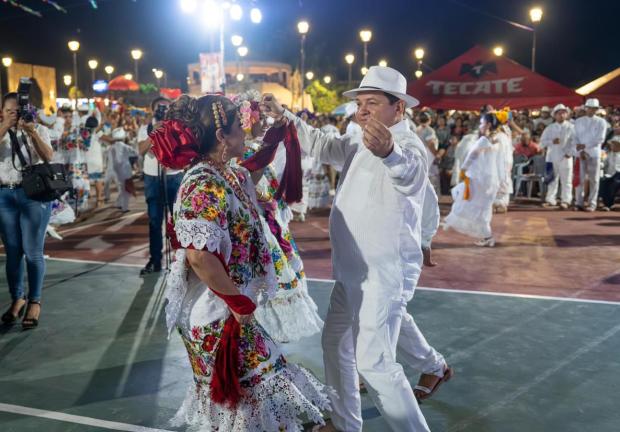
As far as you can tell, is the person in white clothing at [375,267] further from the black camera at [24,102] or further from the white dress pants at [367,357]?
the black camera at [24,102]

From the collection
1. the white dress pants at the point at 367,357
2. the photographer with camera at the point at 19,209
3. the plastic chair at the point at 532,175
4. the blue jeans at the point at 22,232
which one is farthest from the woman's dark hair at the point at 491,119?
the plastic chair at the point at 532,175

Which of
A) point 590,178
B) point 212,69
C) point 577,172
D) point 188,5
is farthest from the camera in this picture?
point 188,5

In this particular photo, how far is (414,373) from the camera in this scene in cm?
462

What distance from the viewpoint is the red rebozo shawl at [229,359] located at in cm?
264

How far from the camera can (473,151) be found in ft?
31.3

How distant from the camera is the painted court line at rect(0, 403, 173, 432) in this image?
3810mm

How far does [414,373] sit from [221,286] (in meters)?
2.43

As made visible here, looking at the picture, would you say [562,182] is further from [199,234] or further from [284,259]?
[199,234]

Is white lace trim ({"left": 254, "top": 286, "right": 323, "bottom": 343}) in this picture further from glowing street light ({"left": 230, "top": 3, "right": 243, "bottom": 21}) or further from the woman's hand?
glowing street light ({"left": 230, "top": 3, "right": 243, "bottom": 21})

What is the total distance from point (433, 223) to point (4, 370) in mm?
3356

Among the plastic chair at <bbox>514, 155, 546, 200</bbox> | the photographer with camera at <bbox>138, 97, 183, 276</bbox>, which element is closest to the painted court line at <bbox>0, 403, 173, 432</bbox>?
the photographer with camera at <bbox>138, 97, 183, 276</bbox>

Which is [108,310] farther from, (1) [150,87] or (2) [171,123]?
(1) [150,87]

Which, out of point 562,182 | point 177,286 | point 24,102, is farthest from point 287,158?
point 562,182

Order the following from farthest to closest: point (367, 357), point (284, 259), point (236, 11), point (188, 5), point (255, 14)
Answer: point (255, 14), point (236, 11), point (188, 5), point (284, 259), point (367, 357)
